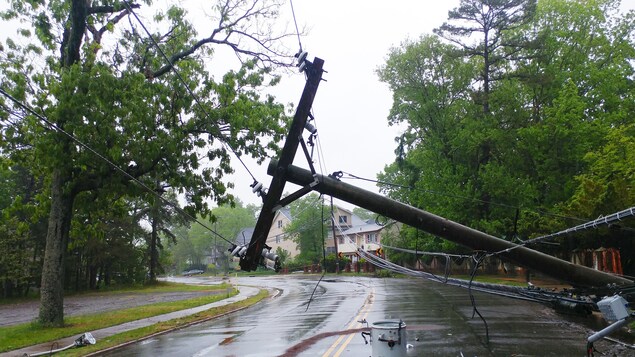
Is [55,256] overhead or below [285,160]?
below

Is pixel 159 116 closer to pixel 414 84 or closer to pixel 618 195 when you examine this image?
pixel 618 195

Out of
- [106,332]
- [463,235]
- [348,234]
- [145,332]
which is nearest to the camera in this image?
[463,235]

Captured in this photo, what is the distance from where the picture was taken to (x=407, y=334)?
38.3 ft

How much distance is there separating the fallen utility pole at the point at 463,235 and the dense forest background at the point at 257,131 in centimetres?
74

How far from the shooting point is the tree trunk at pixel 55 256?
53.6 feet

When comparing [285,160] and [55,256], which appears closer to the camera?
[285,160]

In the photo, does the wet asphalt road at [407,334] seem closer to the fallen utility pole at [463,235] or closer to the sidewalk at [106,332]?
the sidewalk at [106,332]

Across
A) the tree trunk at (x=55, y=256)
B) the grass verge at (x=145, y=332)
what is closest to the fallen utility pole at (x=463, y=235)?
the grass verge at (x=145, y=332)

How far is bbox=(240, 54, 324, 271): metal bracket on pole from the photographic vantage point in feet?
25.9

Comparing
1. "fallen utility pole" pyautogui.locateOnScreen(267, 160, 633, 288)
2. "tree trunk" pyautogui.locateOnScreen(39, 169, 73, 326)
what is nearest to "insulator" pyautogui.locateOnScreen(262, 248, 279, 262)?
"fallen utility pole" pyautogui.locateOnScreen(267, 160, 633, 288)

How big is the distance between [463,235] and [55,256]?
1450cm

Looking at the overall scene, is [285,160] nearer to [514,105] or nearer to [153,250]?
[514,105]

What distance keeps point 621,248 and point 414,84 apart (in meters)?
20.3

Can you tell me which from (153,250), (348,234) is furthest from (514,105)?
(348,234)
